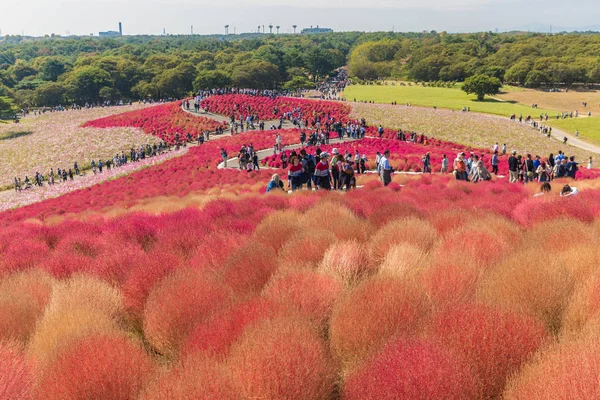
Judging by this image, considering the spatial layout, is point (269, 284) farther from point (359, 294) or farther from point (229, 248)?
point (229, 248)

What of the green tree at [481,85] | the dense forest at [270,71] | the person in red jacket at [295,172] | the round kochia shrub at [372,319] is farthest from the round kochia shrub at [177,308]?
the dense forest at [270,71]

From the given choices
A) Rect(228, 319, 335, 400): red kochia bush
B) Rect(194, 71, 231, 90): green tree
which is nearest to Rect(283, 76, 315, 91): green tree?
Rect(194, 71, 231, 90): green tree

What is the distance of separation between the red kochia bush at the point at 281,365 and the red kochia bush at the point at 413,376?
268mm

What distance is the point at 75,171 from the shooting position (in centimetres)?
3875

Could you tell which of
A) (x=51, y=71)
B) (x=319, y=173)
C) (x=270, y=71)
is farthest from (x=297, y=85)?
(x=319, y=173)

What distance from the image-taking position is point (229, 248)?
679 centimetres

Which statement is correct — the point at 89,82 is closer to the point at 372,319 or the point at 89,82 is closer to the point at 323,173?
the point at 323,173

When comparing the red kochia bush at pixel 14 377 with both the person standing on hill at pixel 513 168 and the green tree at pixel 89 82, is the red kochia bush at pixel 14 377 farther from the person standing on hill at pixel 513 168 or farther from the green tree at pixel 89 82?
the green tree at pixel 89 82

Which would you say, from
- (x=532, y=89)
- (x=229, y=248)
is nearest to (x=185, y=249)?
(x=229, y=248)

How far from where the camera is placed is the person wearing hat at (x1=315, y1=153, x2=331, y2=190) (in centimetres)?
1453

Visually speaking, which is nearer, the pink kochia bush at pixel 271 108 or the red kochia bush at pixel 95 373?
the red kochia bush at pixel 95 373

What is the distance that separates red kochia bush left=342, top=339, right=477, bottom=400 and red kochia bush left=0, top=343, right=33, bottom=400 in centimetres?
244

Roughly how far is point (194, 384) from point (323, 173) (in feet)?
39.2

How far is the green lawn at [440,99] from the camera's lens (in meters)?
72.9
